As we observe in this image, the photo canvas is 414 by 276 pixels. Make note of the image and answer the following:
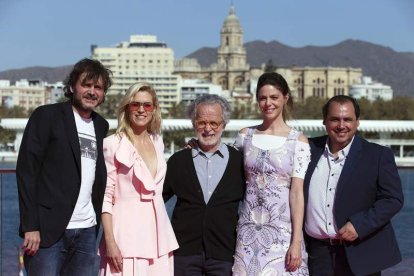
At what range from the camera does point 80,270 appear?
169 inches

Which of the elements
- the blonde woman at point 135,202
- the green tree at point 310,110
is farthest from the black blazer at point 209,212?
the green tree at point 310,110

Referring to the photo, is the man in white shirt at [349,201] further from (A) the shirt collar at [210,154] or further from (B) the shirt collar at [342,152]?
(A) the shirt collar at [210,154]

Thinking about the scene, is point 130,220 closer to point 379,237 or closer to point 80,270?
point 80,270

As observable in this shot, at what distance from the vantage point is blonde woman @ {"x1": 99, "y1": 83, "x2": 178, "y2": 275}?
427 centimetres

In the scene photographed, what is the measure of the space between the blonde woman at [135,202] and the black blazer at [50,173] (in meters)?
0.10

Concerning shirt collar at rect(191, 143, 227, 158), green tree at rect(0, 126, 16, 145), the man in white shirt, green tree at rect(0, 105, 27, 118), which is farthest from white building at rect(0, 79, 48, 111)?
the man in white shirt

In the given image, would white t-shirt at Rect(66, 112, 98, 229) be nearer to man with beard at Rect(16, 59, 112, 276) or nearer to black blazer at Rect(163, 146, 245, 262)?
man with beard at Rect(16, 59, 112, 276)

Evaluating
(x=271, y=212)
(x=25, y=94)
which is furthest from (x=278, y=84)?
(x=25, y=94)

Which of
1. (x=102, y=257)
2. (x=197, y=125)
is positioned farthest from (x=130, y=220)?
(x=197, y=125)

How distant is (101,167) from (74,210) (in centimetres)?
23

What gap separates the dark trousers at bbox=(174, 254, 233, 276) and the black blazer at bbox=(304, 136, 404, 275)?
0.52 metres

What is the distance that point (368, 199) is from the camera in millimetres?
4375

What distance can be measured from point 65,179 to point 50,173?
0.07 m

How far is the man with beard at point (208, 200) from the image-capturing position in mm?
4410
